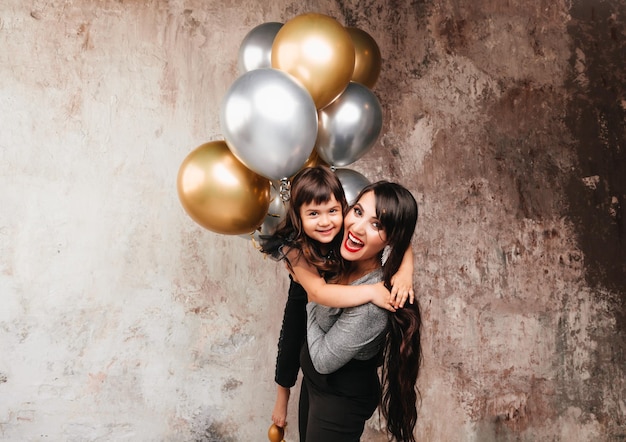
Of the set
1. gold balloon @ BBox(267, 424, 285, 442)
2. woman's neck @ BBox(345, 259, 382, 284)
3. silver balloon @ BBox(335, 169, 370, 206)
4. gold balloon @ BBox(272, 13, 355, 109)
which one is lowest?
gold balloon @ BBox(267, 424, 285, 442)

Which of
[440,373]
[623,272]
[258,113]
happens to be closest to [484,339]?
[440,373]

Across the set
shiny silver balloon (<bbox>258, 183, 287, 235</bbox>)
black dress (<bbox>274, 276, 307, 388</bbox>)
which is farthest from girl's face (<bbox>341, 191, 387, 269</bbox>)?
black dress (<bbox>274, 276, 307, 388</bbox>)

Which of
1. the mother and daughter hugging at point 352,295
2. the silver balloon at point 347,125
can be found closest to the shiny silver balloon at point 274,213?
the mother and daughter hugging at point 352,295

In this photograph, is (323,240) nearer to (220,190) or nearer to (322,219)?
(322,219)

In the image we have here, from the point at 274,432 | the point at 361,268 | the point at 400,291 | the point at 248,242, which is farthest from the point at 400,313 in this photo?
the point at 248,242

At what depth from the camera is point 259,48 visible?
203cm

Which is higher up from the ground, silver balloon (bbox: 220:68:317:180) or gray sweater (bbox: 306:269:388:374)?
silver balloon (bbox: 220:68:317:180)

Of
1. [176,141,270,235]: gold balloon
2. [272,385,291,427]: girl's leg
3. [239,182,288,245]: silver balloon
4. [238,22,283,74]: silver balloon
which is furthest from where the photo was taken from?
[272,385,291,427]: girl's leg

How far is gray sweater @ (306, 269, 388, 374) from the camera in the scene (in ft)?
5.30

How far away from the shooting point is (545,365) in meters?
2.90

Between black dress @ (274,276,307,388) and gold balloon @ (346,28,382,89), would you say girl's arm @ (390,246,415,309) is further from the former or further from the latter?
gold balloon @ (346,28,382,89)

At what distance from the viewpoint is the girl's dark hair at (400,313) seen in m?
1.59

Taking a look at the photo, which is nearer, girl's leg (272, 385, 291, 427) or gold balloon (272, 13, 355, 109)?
gold balloon (272, 13, 355, 109)

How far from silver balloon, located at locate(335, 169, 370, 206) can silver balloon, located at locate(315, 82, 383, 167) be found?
4 cm
